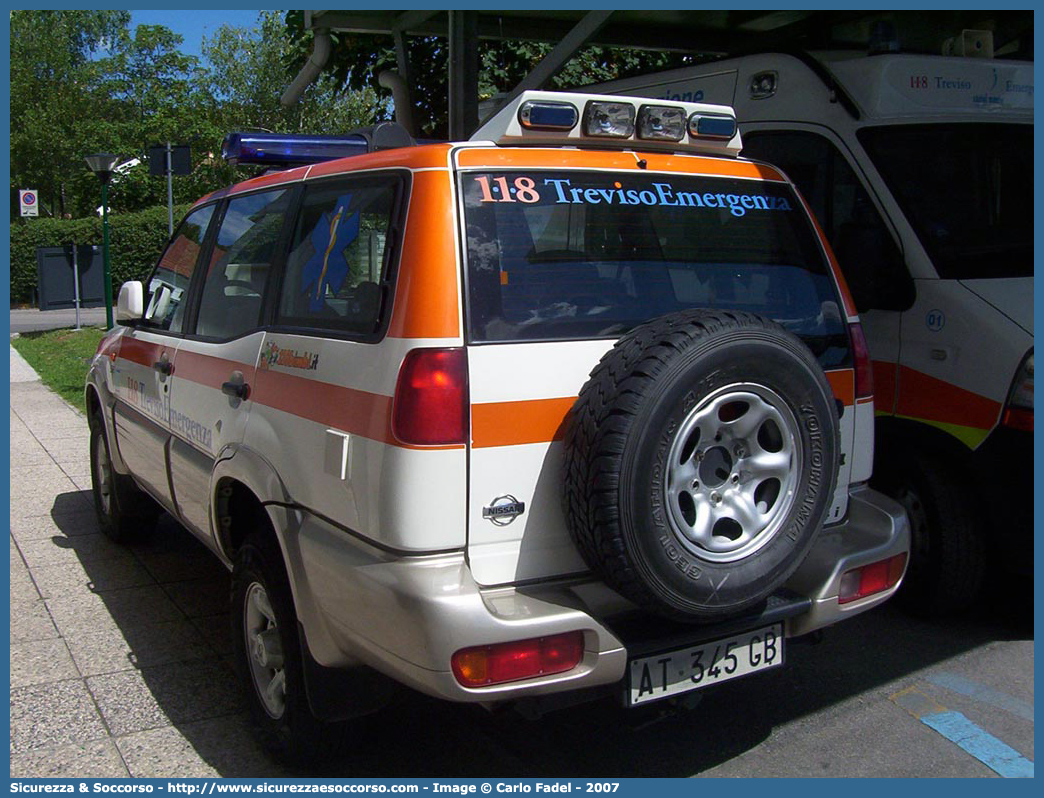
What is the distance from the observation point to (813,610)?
10.4 feet

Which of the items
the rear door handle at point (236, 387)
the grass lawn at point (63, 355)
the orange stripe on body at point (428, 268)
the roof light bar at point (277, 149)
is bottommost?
the grass lawn at point (63, 355)

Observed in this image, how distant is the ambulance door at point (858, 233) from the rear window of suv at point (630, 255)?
1.01 m

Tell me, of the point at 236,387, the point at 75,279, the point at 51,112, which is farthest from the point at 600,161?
the point at 51,112

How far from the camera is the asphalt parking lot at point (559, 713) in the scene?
11.4ft

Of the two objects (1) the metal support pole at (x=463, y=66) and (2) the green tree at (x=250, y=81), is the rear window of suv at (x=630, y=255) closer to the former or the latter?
(1) the metal support pole at (x=463, y=66)

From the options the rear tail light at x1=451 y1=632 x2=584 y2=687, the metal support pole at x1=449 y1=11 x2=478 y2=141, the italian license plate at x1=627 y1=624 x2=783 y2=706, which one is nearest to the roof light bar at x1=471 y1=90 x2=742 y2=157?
the rear tail light at x1=451 y1=632 x2=584 y2=687

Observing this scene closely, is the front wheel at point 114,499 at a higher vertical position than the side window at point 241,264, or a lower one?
lower

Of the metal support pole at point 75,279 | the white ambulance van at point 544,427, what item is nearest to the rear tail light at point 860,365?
the white ambulance van at point 544,427

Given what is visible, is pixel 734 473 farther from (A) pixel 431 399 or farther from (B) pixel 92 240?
(B) pixel 92 240

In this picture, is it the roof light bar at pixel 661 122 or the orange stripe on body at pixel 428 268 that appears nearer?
the orange stripe on body at pixel 428 268

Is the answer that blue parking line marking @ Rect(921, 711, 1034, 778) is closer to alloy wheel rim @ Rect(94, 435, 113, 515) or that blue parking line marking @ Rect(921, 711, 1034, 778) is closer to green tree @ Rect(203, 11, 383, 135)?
alloy wheel rim @ Rect(94, 435, 113, 515)

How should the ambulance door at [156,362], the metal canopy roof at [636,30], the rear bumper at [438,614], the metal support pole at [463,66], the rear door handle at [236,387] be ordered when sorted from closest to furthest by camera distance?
1. the rear bumper at [438,614]
2. the rear door handle at [236,387]
3. the ambulance door at [156,362]
4. the metal canopy roof at [636,30]
5. the metal support pole at [463,66]

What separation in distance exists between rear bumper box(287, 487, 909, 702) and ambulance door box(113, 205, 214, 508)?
1.75m

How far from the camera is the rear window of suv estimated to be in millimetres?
2906
